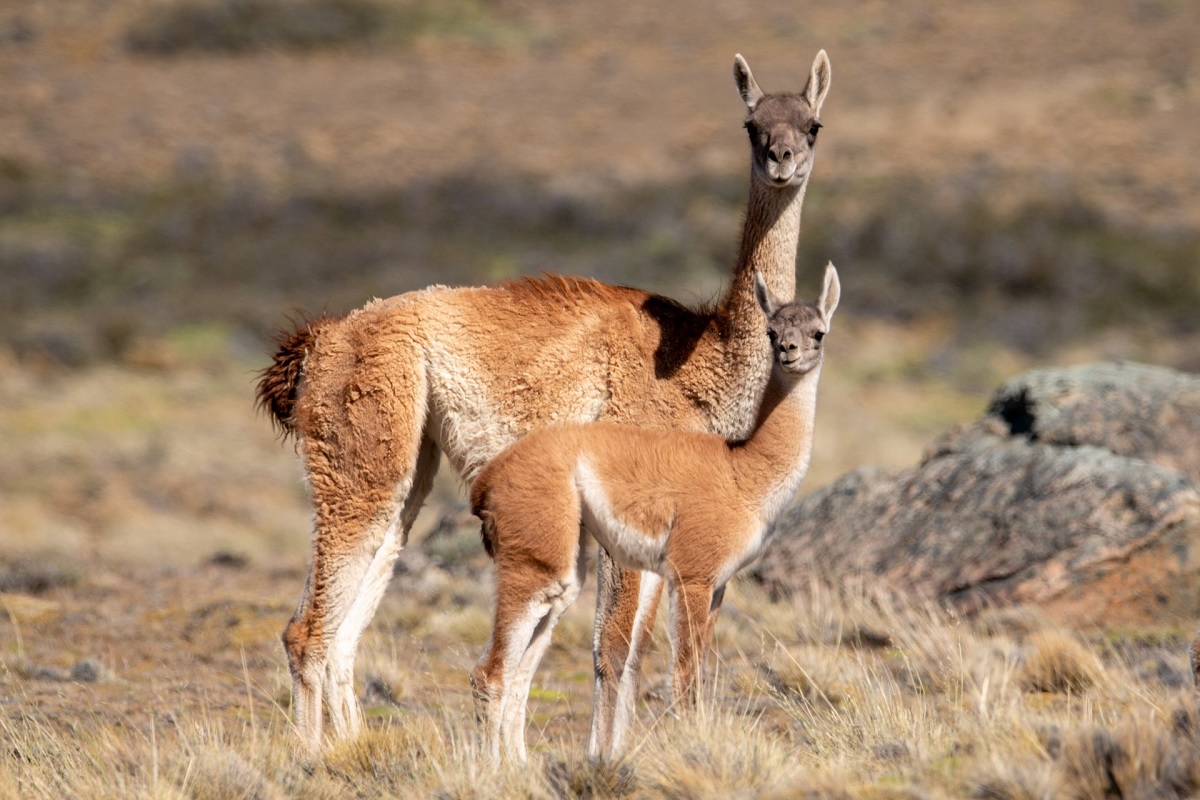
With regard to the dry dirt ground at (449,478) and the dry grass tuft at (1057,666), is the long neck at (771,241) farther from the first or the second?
the dry grass tuft at (1057,666)

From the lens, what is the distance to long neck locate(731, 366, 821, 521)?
22.3ft

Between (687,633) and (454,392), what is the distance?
191cm

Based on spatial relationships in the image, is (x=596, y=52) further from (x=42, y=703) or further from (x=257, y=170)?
(x=42, y=703)

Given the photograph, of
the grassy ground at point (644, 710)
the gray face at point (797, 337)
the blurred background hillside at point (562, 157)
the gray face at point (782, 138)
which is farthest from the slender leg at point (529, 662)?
the blurred background hillside at point (562, 157)

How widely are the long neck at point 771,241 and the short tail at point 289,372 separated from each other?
2222 mm

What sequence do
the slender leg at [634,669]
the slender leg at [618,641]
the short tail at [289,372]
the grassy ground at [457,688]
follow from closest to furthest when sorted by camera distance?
the grassy ground at [457,688] < the slender leg at [634,669] < the slender leg at [618,641] < the short tail at [289,372]

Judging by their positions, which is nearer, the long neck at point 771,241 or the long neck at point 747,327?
the long neck at point 747,327

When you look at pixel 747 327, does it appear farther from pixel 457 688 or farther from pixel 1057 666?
pixel 457 688

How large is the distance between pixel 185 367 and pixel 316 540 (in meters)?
20.7

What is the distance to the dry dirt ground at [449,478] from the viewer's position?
7.20 m

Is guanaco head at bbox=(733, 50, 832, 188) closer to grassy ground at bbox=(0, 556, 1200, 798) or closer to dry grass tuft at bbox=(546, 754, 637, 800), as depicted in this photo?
grassy ground at bbox=(0, 556, 1200, 798)

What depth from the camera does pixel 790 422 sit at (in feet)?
22.8

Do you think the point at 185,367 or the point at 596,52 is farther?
the point at 596,52

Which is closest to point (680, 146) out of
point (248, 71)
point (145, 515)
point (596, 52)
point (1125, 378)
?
point (596, 52)
